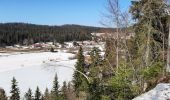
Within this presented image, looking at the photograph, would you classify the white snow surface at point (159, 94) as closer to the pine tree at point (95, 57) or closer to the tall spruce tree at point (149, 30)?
the tall spruce tree at point (149, 30)

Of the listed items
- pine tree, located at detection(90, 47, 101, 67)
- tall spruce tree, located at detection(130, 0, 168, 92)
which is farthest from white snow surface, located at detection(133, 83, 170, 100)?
pine tree, located at detection(90, 47, 101, 67)

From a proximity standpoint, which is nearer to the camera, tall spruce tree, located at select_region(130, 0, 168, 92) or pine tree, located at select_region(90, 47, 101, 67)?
tall spruce tree, located at select_region(130, 0, 168, 92)

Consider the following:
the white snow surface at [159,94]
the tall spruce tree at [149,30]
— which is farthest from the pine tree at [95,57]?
the white snow surface at [159,94]

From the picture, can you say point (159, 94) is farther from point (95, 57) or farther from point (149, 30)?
point (95, 57)

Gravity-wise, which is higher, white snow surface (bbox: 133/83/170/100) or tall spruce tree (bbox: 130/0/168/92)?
tall spruce tree (bbox: 130/0/168/92)

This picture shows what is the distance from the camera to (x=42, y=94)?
134 feet

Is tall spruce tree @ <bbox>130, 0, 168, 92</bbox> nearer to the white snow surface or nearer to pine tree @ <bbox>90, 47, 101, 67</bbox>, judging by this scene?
the white snow surface

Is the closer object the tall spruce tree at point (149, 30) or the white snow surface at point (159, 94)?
the white snow surface at point (159, 94)

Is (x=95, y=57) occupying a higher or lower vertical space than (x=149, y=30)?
lower

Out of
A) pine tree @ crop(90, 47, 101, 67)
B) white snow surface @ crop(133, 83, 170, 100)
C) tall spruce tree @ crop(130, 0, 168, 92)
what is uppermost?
tall spruce tree @ crop(130, 0, 168, 92)

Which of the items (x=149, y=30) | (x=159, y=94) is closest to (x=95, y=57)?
(x=149, y=30)

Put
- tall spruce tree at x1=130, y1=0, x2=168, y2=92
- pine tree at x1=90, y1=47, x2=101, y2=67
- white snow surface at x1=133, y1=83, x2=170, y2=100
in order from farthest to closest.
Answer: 1. pine tree at x1=90, y1=47, x2=101, y2=67
2. tall spruce tree at x1=130, y1=0, x2=168, y2=92
3. white snow surface at x1=133, y1=83, x2=170, y2=100

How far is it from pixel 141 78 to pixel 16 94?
2983 centimetres

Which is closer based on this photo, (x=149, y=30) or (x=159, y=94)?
(x=159, y=94)
